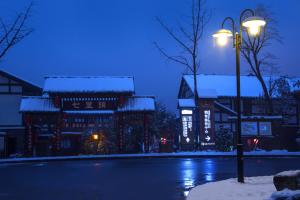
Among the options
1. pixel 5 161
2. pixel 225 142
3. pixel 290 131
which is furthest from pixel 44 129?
pixel 290 131

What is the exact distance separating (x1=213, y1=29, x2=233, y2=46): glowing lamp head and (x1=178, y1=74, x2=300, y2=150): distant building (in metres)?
22.6

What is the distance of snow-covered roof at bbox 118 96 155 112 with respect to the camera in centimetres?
3678

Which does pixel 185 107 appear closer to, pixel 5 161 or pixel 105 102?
pixel 105 102

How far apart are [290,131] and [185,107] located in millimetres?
9782

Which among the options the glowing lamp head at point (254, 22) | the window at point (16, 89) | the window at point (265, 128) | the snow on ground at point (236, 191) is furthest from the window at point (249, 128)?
the glowing lamp head at point (254, 22)

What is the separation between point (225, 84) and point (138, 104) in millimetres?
15567

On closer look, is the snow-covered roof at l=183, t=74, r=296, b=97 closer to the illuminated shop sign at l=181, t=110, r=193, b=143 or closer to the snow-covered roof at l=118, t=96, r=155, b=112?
the illuminated shop sign at l=181, t=110, r=193, b=143

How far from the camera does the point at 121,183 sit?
54.3ft

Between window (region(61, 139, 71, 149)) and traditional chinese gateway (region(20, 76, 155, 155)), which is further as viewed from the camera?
window (region(61, 139, 71, 149))

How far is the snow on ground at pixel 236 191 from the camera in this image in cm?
1101

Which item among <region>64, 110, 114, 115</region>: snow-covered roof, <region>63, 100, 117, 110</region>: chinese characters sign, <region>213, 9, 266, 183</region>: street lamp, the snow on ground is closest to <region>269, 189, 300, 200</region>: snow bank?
the snow on ground

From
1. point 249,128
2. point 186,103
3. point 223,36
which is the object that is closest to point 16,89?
point 186,103

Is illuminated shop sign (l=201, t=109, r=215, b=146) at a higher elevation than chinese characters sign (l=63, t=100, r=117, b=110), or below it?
below

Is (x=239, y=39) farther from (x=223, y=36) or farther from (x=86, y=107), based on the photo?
(x=86, y=107)
